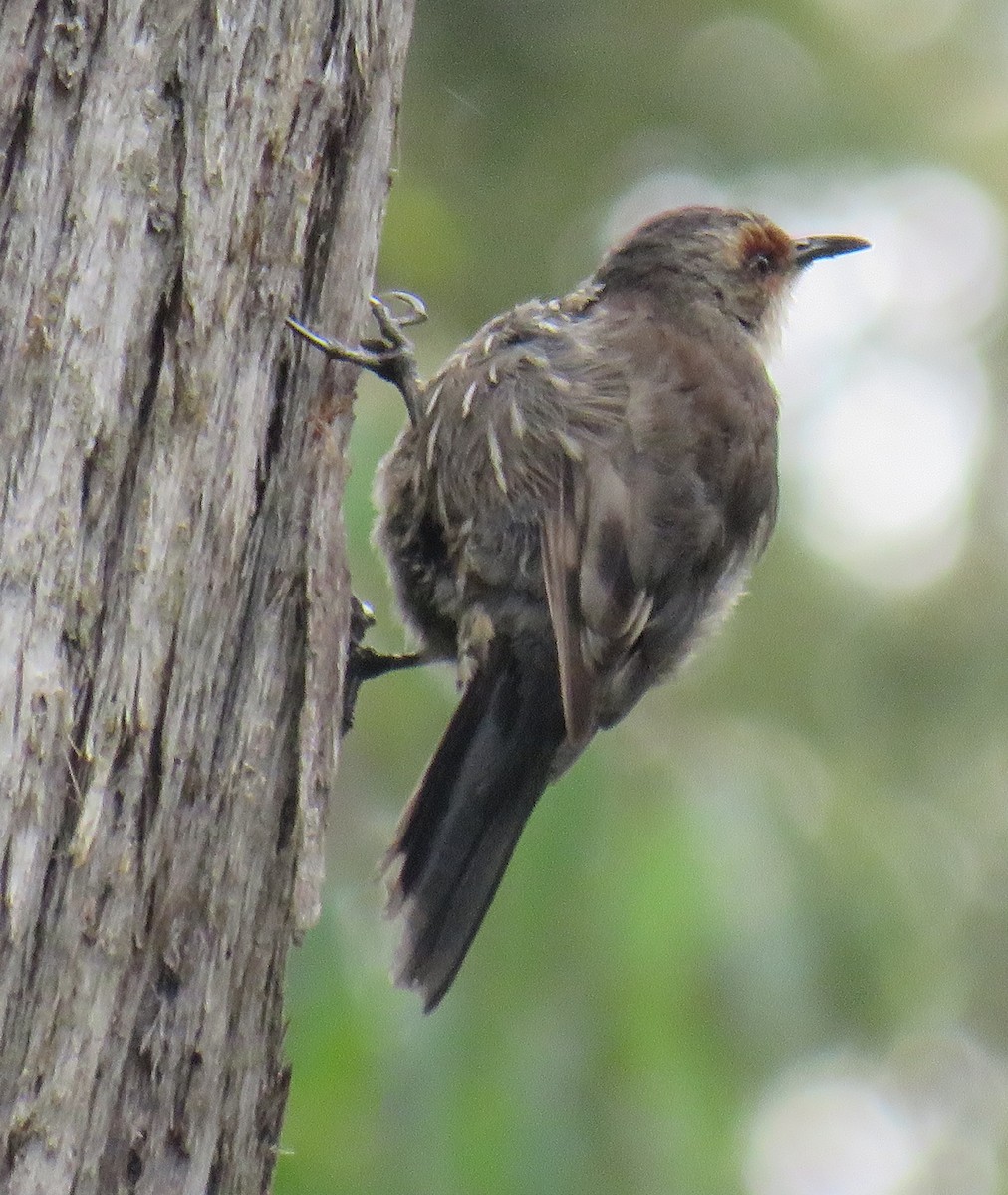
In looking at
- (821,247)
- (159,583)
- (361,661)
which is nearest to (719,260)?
(821,247)

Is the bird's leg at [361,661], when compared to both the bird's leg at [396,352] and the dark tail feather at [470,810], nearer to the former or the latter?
the dark tail feather at [470,810]

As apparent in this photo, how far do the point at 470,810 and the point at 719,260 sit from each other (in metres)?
1.65

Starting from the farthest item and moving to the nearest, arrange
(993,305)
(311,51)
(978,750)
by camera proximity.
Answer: (993,305) < (978,750) < (311,51)

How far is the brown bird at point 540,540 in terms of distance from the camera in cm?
328

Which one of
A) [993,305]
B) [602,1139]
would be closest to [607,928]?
[602,1139]

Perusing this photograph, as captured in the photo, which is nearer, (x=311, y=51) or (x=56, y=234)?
(x=56, y=234)

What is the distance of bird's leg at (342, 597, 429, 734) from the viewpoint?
123 inches

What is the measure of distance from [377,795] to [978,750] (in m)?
3.48

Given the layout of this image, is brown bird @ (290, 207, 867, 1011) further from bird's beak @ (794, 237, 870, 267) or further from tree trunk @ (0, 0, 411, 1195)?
bird's beak @ (794, 237, 870, 267)

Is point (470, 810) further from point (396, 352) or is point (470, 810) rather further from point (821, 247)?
point (821, 247)

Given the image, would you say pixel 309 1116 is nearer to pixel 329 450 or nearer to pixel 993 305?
pixel 329 450

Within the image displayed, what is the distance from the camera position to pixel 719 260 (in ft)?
14.1

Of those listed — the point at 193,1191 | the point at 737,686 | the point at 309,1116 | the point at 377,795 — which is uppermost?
the point at 737,686

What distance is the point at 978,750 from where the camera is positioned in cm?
720
